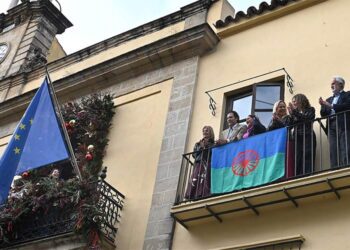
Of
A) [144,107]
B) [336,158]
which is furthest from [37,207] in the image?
[336,158]

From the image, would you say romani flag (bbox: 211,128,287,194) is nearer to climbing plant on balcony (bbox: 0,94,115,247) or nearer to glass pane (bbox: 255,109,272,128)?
glass pane (bbox: 255,109,272,128)

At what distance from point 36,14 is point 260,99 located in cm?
1032

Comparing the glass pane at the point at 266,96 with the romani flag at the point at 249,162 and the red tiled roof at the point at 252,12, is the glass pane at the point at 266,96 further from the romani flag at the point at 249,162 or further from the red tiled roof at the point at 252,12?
the red tiled roof at the point at 252,12

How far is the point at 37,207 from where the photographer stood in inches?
442

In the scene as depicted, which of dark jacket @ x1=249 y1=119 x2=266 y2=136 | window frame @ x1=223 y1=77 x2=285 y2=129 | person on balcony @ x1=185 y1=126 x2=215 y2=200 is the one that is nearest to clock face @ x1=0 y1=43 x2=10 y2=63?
window frame @ x1=223 y1=77 x2=285 y2=129

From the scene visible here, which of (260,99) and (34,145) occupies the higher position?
(260,99)

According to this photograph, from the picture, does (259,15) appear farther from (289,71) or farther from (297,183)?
(297,183)

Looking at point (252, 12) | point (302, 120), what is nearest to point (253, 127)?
point (302, 120)

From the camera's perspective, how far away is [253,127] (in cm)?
988

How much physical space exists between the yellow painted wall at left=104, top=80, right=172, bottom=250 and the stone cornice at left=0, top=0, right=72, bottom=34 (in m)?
7.10

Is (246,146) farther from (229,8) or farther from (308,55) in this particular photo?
(229,8)

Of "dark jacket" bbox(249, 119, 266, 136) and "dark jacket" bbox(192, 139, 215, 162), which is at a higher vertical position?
"dark jacket" bbox(249, 119, 266, 136)

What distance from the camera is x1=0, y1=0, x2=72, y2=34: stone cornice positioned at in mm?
19219

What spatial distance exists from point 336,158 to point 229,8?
18.6ft
